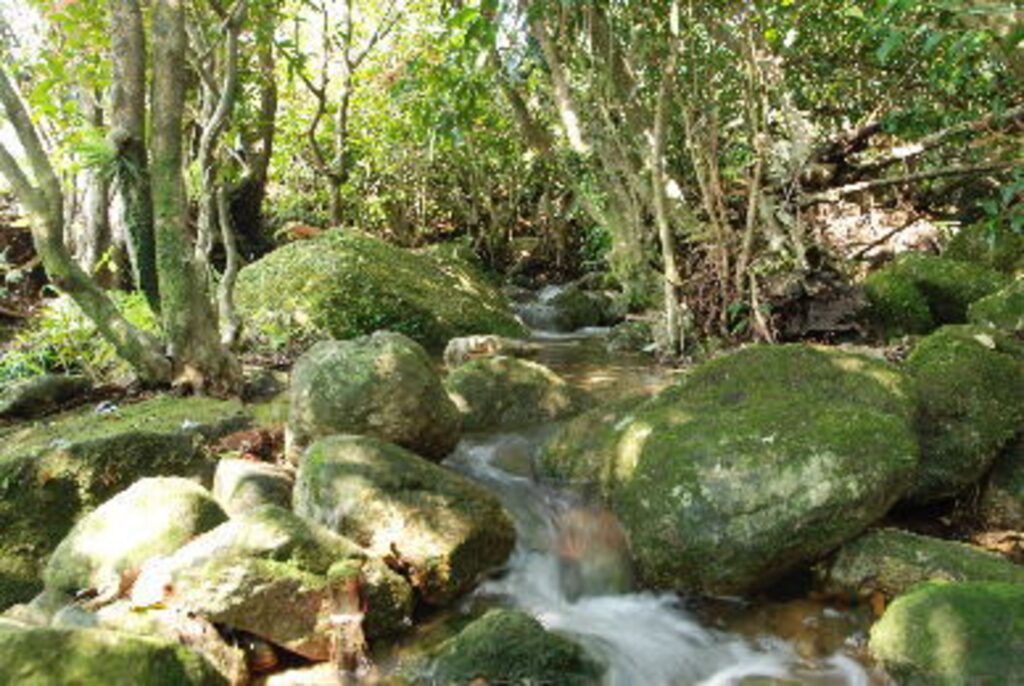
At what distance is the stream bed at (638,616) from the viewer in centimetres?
372

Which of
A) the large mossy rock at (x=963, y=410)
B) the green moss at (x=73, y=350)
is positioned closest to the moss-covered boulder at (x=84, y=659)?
the large mossy rock at (x=963, y=410)

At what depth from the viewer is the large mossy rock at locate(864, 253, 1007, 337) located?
23.6 feet

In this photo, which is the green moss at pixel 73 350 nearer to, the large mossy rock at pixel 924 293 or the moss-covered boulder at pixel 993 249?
the large mossy rock at pixel 924 293

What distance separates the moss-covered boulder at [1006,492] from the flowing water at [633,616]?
4.13 feet

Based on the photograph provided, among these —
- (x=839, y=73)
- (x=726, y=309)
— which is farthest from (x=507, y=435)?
(x=839, y=73)

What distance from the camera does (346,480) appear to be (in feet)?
14.2

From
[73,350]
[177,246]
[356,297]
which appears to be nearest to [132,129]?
[177,246]

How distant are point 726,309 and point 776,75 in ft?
7.48

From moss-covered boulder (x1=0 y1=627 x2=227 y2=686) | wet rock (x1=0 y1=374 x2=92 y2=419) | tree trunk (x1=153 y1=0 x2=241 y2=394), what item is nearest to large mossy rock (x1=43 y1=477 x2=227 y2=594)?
moss-covered boulder (x1=0 y1=627 x2=227 y2=686)

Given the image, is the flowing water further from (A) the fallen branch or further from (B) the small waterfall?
(A) the fallen branch

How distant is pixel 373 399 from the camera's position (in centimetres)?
513

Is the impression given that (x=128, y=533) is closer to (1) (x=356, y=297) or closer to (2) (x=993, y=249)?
(1) (x=356, y=297)

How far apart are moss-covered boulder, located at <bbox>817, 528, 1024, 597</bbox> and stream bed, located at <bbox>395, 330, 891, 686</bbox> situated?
136 millimetres

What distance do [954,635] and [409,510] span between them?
245cm
